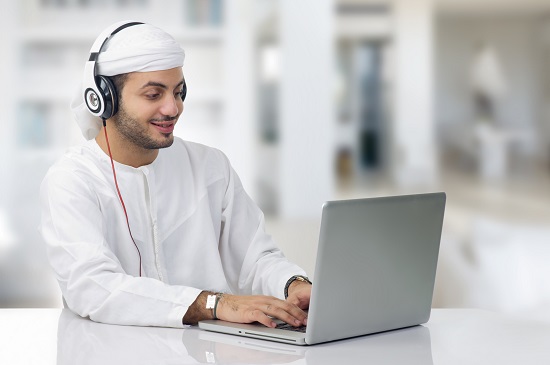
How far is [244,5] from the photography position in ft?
Answer: 16.8

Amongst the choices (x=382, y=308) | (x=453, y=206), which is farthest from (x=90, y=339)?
(x=453, y=206)

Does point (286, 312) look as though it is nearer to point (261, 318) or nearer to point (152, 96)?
point (261, 318)

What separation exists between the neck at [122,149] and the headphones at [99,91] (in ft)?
0.17

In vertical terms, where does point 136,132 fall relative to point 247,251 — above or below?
above

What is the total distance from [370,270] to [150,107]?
2.01ft

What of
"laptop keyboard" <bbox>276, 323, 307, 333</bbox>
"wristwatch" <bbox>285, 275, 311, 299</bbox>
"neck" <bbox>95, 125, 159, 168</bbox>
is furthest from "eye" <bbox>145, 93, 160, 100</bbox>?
"laptop keyboard" <bbox>276, 323, 307, 333</bbox>

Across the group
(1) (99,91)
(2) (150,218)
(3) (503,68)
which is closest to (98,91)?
(1) (99,91)

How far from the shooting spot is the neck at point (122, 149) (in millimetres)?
1864

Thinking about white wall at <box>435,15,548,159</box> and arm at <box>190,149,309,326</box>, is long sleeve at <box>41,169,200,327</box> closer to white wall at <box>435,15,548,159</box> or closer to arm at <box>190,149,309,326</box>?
arm at <box>190,149,309,326</box>

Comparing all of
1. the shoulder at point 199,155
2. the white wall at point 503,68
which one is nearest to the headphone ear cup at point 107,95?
the shoulder at point 199,155

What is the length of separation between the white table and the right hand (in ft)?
0.16

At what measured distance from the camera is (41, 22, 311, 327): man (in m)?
1.60

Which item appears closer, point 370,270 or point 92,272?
point 370,270

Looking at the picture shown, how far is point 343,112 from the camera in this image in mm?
6070
